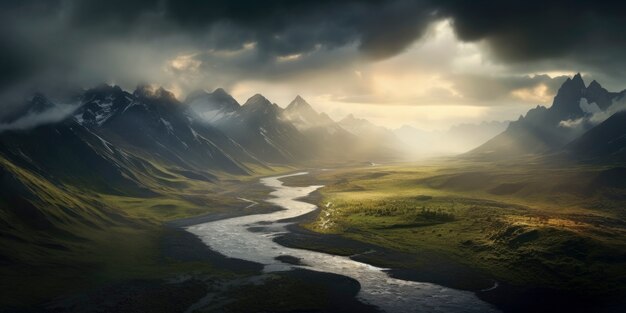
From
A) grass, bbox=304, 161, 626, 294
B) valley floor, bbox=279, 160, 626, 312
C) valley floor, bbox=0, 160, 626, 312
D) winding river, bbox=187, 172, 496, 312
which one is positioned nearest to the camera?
winding river, bbox=187, 172, 496, 312

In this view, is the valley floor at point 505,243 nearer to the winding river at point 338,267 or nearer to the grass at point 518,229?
the grass at point 518,229

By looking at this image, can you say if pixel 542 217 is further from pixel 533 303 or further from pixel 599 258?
pixel 533 303

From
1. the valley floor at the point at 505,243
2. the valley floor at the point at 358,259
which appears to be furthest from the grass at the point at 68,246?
the valley floor at the point at 505,243

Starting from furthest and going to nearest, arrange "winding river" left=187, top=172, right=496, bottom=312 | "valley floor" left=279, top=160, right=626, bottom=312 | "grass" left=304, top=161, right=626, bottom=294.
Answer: "grass" left=304, top=161, right=626, bottom=294 → "valley floor" left=279, top=160, right=626, bottom=312 → "winding river" left=187, top=172, right=496, bottom=312

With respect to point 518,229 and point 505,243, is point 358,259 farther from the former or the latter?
point 518,229

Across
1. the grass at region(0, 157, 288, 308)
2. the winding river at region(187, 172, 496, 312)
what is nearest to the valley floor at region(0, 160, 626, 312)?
the grass at region(0, 157, 288, 308)

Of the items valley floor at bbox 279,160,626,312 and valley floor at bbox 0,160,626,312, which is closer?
valley floor at bbox 0,160,626,312

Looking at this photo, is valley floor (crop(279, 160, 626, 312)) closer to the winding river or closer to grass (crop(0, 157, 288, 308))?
the winding river
